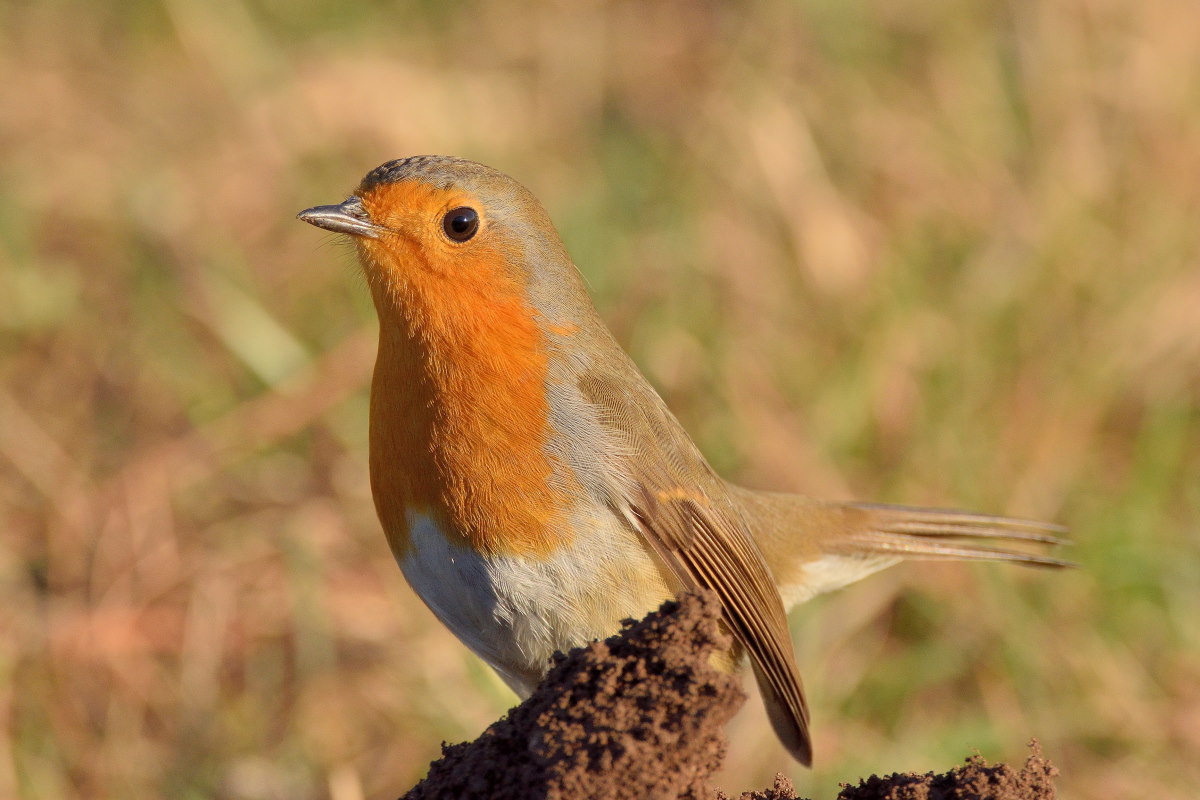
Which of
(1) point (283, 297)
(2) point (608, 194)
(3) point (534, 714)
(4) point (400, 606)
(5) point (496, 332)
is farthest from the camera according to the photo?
(2) point (608, 194)

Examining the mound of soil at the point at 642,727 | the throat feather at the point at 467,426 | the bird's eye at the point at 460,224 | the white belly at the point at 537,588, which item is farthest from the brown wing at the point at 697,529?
the mound of soil at the point at 642,727

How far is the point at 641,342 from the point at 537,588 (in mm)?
2889

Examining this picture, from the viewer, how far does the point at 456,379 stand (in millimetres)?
3455

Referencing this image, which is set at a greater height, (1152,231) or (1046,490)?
(1152,231)

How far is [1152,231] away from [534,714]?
16.3 feet

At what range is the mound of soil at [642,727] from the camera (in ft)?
7.98

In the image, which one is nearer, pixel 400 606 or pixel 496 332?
pixel 496 332

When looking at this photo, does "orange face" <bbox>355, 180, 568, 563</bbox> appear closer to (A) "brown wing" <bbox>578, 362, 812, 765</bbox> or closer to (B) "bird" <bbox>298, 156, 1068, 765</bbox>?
(B) "bird" <bbox>298, 156, 1068, 765</bbox>

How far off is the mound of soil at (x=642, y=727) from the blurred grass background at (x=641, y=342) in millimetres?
1874

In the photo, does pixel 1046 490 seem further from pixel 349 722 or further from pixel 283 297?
pixel 283 297

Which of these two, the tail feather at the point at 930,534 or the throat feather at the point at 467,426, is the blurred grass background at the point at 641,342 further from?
the throat feather at the point at 467,426

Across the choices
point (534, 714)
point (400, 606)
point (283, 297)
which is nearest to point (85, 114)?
point (283, 297)

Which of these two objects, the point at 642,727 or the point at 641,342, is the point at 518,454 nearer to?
the point at 642,727

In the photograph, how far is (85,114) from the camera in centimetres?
803
